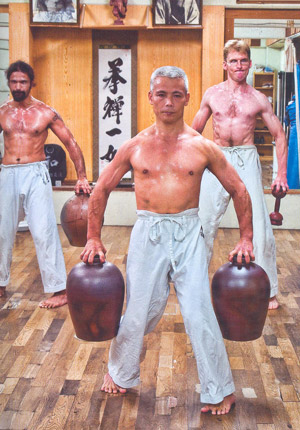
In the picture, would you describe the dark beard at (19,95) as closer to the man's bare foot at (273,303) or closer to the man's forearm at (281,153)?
the man's forearm at (281,153)

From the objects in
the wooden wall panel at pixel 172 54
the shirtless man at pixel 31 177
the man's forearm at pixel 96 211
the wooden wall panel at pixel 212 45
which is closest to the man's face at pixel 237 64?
the shirtless man at pixel 31 177

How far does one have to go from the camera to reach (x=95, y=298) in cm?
276

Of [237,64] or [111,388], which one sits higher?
[237,64]

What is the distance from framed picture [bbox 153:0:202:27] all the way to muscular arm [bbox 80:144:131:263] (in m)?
4.46

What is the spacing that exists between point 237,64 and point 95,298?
83.9 inches

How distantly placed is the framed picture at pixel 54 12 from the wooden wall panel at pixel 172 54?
80 cm

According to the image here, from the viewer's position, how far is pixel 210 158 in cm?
285

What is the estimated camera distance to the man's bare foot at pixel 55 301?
4.47 meters

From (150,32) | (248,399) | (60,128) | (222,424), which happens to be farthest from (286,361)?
(150,32)

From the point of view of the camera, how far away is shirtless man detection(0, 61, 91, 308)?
4469mm

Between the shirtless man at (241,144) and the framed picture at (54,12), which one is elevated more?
the framed picture at (54,12)

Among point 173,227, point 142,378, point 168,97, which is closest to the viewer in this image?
point 168,97

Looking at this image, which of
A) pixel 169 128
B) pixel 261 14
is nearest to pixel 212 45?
pixel 261 14

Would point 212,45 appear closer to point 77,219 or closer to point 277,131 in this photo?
point 277,131
